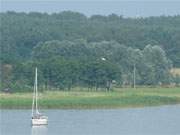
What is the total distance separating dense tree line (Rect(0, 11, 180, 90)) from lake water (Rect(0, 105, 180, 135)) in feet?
32.9

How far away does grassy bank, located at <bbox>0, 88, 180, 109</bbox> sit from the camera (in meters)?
60.1

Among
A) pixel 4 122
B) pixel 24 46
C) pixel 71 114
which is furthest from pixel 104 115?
pixel 24 46

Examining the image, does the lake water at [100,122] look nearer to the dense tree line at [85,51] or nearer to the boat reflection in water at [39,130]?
the boat reflection in water at [39,130]

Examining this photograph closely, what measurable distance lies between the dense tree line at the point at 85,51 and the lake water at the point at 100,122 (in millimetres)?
10014

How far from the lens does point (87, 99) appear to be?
62.0 metres

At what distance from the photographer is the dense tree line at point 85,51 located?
72.1 m

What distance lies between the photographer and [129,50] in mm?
85188

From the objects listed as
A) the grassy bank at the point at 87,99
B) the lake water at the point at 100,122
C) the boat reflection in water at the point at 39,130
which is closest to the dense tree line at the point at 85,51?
the grassy bank at the point at 87,99

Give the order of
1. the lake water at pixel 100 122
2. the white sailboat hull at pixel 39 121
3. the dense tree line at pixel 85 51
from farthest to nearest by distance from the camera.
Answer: the dense tree line at pixel 85 51 → the white sailboat hull at pixel 39 121 → the lake water at pixel 100 122

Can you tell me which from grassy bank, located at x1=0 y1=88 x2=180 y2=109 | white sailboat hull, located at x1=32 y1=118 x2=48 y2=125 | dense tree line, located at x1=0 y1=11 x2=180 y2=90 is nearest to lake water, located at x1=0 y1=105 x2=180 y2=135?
white sailboat hull, located at x1=32 y1=118 x2=48 y2=125

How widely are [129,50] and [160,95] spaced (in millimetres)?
17491

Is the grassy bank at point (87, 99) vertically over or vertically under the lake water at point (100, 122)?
over

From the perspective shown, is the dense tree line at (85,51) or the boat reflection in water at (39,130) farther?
the dense tree line at (85,51)

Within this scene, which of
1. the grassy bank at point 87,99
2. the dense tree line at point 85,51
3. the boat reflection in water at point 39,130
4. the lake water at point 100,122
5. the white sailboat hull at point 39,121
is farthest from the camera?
the dense tree line at point 85,51
